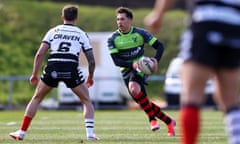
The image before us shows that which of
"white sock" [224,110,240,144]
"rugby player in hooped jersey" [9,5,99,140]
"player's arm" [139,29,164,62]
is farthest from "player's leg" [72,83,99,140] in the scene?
"white sock" [224,110,240,144]

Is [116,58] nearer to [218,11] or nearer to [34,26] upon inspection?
[218,11]

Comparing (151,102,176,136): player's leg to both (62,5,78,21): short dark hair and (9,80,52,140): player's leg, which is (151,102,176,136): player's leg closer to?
(9,80,52,140): player's leg

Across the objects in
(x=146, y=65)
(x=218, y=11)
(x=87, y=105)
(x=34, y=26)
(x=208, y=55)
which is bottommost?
(x=87, y=105)

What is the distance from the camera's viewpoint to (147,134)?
518 inches

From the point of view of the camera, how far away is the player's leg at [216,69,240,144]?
702cm

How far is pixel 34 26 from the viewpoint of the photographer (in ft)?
122

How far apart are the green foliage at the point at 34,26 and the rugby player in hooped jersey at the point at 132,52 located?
20586 millimetres

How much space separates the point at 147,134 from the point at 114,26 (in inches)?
945

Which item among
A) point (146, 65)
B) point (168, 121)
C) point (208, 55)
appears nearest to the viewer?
point (208, 55)

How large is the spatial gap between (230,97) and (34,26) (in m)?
30.3

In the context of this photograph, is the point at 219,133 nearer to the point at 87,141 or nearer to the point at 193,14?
the point at 87,141

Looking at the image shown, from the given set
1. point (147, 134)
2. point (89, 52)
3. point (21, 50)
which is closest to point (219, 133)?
point (147, 134)

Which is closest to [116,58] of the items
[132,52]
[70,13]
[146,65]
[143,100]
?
[132,52]

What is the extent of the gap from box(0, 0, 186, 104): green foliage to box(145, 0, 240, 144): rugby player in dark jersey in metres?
27.4
